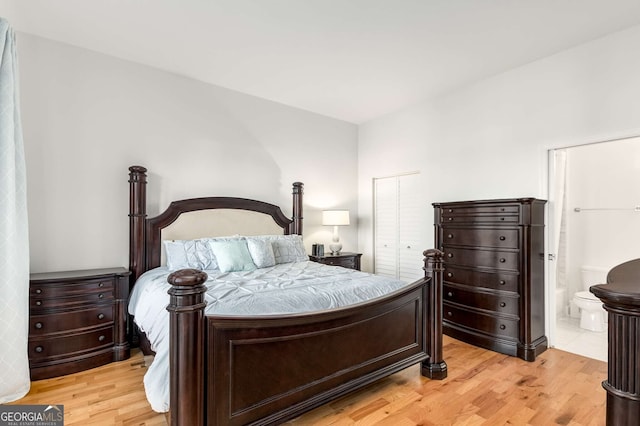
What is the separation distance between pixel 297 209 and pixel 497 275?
2.48 m

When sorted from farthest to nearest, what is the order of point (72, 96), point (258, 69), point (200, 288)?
point (258, 69) → point (72, 96) → point (200, 288)

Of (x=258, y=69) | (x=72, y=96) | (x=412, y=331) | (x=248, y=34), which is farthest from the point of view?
(x=258, y=69)

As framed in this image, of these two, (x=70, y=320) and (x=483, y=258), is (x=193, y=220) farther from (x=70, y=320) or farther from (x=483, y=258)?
(x=483, y=258)

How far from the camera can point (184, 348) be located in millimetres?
1465

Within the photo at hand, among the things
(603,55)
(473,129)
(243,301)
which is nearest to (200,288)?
(243,301)

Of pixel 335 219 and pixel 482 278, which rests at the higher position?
pixel 335 219

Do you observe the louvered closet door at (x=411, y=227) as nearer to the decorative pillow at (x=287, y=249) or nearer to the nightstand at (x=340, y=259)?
the nightstand at (x=340, y=259)

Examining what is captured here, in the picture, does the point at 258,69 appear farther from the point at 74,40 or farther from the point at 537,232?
the point at 537,232

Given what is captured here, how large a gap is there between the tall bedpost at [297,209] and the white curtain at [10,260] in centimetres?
273

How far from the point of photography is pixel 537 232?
3113mm

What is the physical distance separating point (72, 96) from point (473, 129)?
13.6 ft

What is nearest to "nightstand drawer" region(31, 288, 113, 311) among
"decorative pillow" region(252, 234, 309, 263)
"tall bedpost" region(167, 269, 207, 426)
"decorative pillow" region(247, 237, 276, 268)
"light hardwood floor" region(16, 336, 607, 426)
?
"light hardwood floor" region(16, 336, 607, 426)

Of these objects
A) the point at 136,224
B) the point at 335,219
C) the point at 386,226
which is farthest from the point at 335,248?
the point at 136,224

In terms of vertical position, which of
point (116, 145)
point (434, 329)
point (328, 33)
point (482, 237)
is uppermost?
point (328, 33)
